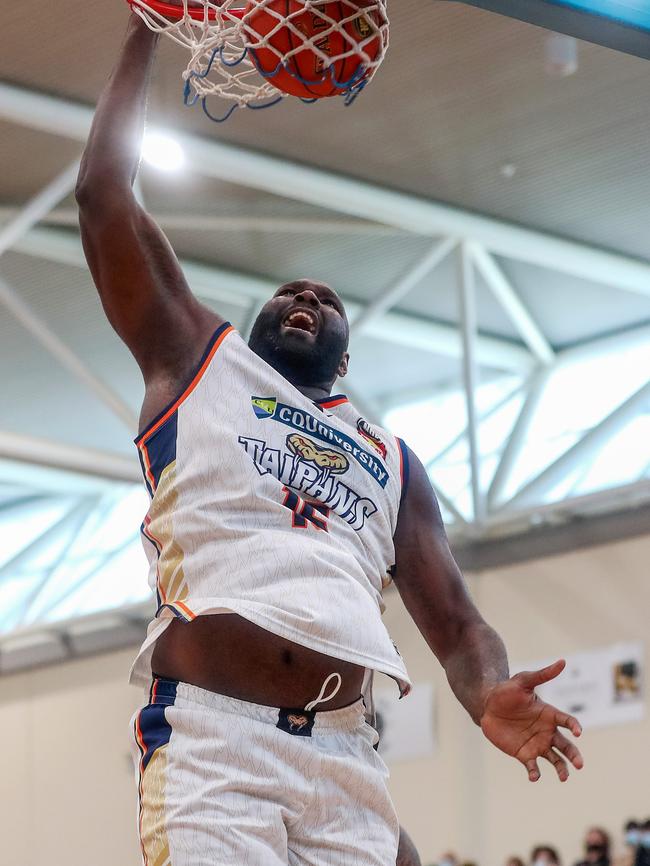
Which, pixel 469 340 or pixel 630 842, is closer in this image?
pixel 630 842

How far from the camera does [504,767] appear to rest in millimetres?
14703

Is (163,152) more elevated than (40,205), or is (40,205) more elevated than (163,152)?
(163,152)

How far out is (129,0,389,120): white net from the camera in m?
4.34

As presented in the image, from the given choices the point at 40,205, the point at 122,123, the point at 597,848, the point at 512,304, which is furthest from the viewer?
the point at 512,304

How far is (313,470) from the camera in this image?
408 centimetres

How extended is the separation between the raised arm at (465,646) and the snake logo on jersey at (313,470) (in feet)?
1.10

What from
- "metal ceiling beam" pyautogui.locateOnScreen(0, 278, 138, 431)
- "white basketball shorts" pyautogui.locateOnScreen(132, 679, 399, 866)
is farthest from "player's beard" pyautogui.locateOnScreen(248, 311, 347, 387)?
"metal ceiling beam" pyautogui.locateOnScreen(0, 278, 138, 431)

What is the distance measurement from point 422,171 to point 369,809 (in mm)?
9566

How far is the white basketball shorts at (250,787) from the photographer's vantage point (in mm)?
3641

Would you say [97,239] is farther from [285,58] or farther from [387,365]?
[387,365]

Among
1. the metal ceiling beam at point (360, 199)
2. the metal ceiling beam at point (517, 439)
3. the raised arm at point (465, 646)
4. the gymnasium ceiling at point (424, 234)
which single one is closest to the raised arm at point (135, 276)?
the raised arm at point (465, 646)

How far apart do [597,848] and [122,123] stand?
1074cm

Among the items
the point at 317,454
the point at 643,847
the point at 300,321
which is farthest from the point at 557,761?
the point at 643,847

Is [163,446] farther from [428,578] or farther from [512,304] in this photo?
[512,304]
